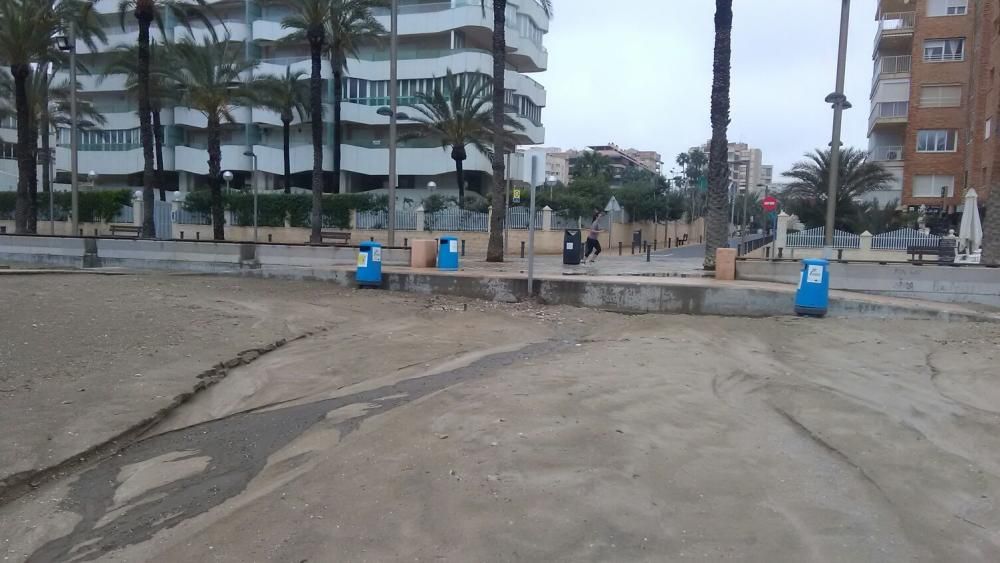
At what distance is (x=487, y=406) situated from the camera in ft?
21.5

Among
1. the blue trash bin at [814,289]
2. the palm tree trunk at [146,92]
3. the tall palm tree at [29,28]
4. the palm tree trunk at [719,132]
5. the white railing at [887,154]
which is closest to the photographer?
the blue trash bin at [814,289]

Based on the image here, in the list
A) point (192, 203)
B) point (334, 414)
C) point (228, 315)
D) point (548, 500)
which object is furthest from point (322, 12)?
point (548, 500)

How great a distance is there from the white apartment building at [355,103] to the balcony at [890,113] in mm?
21295

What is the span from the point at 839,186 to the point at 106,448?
38.7 m

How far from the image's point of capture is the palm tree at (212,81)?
118 ft

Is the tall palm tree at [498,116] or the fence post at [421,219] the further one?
the fence post at [421,219]

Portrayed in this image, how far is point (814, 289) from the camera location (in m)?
12.3

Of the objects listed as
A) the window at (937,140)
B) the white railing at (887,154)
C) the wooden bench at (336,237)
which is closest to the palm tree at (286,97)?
the wooden bench at (336,237)

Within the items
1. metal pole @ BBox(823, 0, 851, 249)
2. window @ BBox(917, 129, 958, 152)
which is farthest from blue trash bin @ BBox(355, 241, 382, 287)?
window @ BBox(917, 129, 958, 152)

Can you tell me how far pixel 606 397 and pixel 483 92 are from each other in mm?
38796

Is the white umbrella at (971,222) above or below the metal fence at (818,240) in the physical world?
above

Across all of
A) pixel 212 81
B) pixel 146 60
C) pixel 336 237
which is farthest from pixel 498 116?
pixel 212 81

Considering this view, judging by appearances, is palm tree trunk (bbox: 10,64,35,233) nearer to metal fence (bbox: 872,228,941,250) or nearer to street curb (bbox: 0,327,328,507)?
street curb (bbox: 0,327,328,507)

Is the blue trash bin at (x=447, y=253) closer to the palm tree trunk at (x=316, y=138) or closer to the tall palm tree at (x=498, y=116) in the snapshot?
the tall palm tree at (x=498, y=116)
